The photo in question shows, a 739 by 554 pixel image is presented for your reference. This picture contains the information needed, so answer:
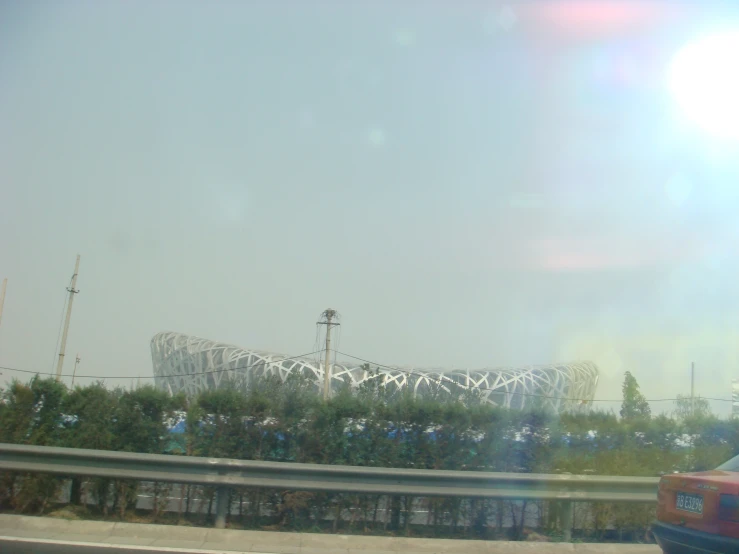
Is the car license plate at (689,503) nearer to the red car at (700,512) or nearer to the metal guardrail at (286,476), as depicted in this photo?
the red car at (700,512)

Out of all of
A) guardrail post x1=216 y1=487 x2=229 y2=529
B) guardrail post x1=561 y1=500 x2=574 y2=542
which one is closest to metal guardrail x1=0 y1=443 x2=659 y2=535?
guardrail post x1=216 y1=487 x2=229 y2=529

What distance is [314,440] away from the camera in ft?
30.4

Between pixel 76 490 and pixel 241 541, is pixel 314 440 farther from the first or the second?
pixel 76 490

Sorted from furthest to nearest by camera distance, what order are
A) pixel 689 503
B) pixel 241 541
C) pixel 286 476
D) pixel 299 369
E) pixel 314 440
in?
pixel 299 369
pixel 314 440
pixel 286 476
pixel 241 541
pixel 689 503

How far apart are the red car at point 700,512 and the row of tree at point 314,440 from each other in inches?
96.1

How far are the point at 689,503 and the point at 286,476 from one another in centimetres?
451

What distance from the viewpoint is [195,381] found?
78.3 meters

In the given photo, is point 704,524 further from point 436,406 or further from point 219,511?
point 219,511

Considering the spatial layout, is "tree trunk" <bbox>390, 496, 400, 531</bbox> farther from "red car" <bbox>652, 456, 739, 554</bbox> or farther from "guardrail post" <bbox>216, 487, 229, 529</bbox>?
"red car" <bbox>652, 456, 739, 554</bbox>

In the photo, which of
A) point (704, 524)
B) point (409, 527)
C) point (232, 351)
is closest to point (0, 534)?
point (409, 527)

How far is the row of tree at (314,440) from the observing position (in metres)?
8.91

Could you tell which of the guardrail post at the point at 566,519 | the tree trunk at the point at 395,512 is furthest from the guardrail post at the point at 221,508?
the guardrail post at the point at 566,519

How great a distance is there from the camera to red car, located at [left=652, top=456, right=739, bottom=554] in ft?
19.6

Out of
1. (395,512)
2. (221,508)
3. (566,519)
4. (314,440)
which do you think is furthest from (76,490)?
(566,519)
